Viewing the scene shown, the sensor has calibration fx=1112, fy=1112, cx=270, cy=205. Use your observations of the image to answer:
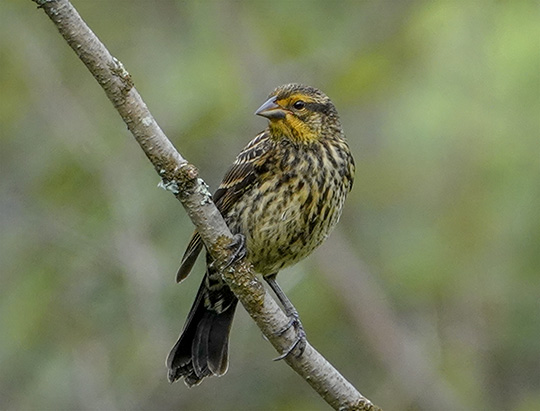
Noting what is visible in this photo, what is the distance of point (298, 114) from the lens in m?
4.85

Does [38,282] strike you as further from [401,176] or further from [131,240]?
[401,176]

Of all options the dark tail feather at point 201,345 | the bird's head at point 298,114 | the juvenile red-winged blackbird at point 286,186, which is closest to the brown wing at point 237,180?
the juvenile red-winged blackbird at point 286,186

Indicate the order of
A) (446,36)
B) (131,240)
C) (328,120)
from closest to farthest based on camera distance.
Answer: (328,120)
(131,240)
(446,36)

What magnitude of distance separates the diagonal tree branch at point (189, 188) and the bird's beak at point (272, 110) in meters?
0.95

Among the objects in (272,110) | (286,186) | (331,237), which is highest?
(331,237)

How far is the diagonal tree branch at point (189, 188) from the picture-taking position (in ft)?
10.7

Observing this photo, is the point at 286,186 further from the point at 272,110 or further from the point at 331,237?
the point at 331,237

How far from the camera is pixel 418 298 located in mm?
7723

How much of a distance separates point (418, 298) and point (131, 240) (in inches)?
82.1

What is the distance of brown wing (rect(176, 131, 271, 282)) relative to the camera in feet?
15.3

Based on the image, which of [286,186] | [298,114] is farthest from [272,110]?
[286,186]

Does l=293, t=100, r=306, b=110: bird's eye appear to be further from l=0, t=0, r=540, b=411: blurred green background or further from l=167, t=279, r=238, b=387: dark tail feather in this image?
l=0, t=0, r=540, b=411: blurred green background

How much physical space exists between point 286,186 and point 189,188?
112 cm

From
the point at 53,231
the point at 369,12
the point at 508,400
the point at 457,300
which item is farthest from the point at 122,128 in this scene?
the point at 508,400
